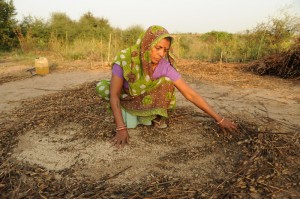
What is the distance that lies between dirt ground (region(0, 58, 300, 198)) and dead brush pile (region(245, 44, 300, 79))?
106 cm

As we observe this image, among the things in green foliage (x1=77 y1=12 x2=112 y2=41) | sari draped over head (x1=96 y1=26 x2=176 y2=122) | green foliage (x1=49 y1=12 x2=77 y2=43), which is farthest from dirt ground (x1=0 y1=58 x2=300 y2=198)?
green foliage (x1=77 y1=12 x2=112 y2=41)

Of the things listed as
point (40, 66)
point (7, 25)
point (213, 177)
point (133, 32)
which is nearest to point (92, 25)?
point (133, 32)

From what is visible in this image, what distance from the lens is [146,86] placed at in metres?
2.32

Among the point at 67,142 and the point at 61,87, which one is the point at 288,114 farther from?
the point at 61,87

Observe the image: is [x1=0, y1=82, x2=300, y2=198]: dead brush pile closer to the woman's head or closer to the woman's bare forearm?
the woman's bare forearm

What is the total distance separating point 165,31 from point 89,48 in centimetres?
913

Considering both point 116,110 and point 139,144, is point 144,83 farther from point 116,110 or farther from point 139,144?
point 139,144

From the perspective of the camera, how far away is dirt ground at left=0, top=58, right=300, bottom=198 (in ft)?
5.67

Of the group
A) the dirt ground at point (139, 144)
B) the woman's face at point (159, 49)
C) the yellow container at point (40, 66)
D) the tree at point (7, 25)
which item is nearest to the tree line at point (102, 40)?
the tree at point (7, 25)

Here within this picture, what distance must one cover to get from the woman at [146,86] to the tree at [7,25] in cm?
1206

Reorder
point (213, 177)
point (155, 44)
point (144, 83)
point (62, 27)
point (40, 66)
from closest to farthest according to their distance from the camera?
1. point (213, 177)
2. point (155, 44)
3. point (144, 83)
4. point (40, 66)
5. point (62, 27)

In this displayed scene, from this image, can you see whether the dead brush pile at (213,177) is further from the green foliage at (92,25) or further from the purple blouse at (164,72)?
the green foliage at (92,25)

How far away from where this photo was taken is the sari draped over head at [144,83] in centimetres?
216

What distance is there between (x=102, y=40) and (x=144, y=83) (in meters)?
12.3
